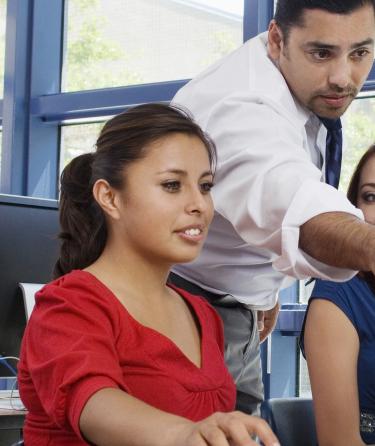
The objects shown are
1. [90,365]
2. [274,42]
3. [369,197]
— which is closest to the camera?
[90,365]

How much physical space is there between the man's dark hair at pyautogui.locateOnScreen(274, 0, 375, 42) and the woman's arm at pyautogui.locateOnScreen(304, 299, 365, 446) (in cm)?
59

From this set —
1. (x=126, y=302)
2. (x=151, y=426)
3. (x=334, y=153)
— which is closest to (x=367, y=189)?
(x=334, y=153)

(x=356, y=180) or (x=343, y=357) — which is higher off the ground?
(x=356, y=180)

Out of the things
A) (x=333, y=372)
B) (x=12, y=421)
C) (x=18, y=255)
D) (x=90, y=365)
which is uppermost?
(x=18, y=255)

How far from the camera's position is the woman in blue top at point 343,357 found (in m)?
1.79

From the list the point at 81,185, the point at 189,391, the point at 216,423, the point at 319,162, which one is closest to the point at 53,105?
the point at 319,162

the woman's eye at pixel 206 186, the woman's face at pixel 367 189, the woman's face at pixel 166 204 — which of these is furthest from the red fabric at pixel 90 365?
the woman's face at pixel 367 189

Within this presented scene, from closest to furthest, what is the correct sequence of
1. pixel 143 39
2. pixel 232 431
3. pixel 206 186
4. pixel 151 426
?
1. pixel 232 431
2. pixel 151 426
3. pixel 206 186
4. pixel 143 39

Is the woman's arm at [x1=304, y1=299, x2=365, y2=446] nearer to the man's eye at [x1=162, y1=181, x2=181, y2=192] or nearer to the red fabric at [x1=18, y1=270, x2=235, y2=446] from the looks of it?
the red fabric at [x1=18, y1=270, x2=235, y2=446]

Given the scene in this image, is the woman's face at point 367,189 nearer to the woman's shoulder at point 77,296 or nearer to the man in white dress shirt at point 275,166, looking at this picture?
the man in white dress shirt at point 275,166

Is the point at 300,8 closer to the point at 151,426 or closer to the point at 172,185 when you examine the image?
the point at 172,185

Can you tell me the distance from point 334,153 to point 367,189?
220 mm

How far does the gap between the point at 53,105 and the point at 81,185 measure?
9.53ft

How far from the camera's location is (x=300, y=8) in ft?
5.45
